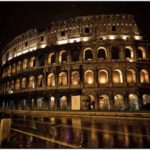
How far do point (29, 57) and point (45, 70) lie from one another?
3.87 meters

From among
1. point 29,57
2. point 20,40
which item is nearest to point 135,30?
point 29,57

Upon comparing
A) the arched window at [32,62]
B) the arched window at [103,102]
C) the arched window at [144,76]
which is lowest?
the arched window at [103,102]

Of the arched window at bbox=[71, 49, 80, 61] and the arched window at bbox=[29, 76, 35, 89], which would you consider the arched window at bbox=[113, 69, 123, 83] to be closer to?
the arched window at bbox=[71, 49, 80, 61]

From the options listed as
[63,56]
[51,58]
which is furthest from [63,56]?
[51,58]

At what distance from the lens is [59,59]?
21.9 metres

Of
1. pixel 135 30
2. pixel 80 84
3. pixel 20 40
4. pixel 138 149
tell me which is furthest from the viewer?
pixel 20 40

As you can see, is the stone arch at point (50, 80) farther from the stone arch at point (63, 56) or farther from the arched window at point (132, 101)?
the arched window at point (132, 101)

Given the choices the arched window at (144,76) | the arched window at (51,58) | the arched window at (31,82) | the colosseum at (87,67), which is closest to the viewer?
the colosseum at (87,67)

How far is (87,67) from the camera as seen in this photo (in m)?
20.3

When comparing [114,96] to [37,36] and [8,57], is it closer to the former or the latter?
[37,36]

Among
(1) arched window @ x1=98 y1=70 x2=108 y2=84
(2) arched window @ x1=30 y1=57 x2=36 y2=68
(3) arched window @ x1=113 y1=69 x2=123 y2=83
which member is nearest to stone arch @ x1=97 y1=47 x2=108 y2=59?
(1) arched window @ x1=98 y1=70 x2=108 y2=84

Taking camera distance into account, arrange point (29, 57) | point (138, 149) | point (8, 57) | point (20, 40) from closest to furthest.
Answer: point (138, 149) < point (29, 57) < point (20, 40) < point (8, 57)

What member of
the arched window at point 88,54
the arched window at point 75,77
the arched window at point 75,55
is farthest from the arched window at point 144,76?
the arched window at point 75,55

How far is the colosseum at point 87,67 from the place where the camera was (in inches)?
769
